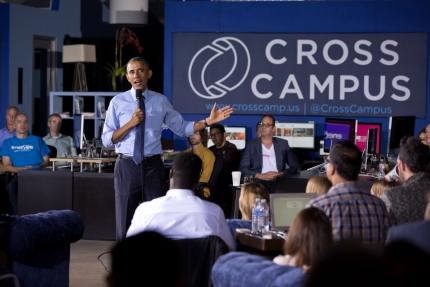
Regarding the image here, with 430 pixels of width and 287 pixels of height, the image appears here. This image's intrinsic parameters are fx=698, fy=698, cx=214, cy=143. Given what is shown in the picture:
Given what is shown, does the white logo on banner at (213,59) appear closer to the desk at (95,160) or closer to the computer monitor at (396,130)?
the computer monitor at (396,130)

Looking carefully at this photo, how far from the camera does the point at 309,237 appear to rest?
254 centimetres

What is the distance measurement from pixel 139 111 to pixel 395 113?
19.4 ft

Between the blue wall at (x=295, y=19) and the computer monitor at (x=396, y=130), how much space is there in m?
1.58

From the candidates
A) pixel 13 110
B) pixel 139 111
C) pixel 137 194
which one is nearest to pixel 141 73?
pixel 139 111

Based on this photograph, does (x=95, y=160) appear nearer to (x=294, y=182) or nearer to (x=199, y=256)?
(x=294, y=182)

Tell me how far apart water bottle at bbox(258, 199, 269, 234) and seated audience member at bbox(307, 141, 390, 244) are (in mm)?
887

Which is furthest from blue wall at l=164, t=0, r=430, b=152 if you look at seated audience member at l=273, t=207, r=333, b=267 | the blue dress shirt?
seated audience member at l=273, t=207, r=333, b=267

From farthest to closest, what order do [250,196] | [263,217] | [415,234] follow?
[250,196] < [263,217] < [415,234]

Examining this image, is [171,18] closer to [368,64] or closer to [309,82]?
[309,82]

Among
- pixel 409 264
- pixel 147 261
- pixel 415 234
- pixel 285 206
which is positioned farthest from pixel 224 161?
pixel 147 261

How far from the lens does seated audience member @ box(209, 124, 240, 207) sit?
7602 millimetres

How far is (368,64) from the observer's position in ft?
31.8

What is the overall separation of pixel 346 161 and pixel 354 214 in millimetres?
289

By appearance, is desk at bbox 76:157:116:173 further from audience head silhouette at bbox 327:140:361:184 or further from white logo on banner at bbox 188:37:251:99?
audience head silhouette at bbox 327:140:361:184
